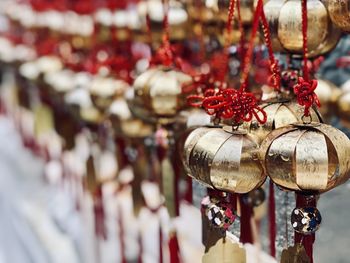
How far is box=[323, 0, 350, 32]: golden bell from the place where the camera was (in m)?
0.48

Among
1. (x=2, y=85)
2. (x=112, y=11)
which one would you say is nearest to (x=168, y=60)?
(x=112, y=11)

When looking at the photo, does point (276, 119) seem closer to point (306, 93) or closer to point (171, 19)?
point (306, 93)

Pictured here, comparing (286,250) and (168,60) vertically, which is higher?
(168,60)

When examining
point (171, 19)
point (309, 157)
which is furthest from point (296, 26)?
point (171, 19)

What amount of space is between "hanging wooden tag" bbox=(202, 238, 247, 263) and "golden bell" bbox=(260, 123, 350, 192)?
9 centimetres

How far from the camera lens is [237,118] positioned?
47 cm

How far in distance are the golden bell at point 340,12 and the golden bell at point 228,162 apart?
0.12m

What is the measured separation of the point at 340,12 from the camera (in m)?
0.48

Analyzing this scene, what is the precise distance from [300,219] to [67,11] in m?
0.91

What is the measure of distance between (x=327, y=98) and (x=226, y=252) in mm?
217

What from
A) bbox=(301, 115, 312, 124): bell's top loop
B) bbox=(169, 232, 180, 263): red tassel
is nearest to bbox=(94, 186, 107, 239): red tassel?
bbox=(169, 232, 180, 263): red tassel

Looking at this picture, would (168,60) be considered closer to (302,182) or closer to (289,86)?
(289,86)

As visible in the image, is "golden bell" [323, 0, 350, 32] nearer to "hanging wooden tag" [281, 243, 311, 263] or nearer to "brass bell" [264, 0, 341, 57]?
"brass bell" [264, 0, 341, 57]

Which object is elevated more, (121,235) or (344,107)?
(344,107)
